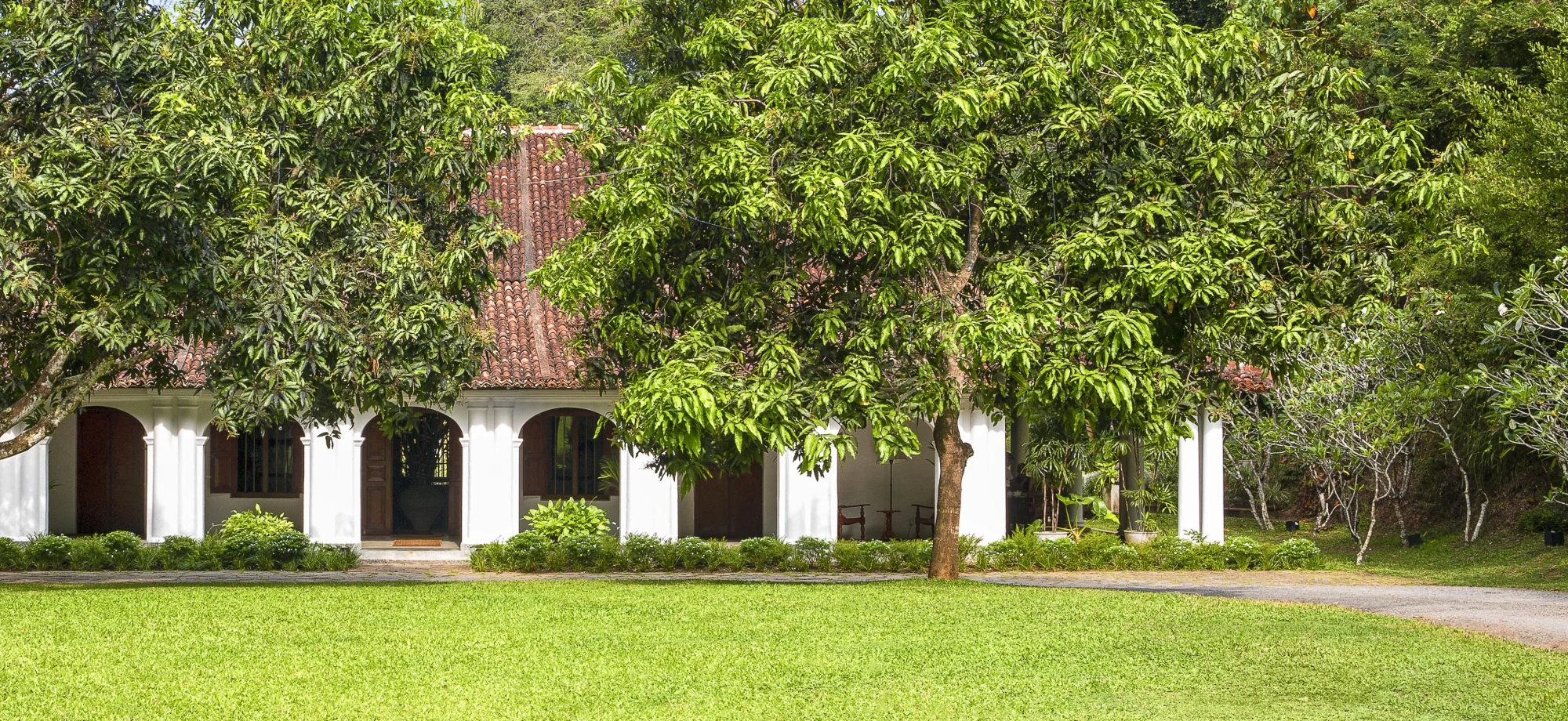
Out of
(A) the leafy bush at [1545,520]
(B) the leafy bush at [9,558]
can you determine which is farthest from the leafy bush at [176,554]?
(A) the leafy bush at [1545,520]

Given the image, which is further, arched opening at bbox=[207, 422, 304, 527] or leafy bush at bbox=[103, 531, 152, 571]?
arched opening at bbox=[207, 422, 304, 527]

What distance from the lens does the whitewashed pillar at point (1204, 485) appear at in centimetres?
2045

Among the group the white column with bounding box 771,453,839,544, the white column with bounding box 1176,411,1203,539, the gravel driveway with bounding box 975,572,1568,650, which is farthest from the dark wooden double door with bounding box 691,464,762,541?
the white column with bounding box 1176,411,1203,539

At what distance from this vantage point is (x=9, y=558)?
60.9 ft

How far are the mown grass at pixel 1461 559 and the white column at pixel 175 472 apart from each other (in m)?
14.1

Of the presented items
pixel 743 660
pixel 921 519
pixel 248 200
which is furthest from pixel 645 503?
pixel 743 660

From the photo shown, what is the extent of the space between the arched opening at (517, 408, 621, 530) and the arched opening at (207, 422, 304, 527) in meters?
3.14

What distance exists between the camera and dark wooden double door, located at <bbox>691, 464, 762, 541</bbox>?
23125mm

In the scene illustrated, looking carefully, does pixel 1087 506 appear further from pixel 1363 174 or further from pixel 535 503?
pixel 1363 174

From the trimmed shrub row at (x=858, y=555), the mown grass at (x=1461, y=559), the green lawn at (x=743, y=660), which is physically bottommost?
the mown grass at (x=1461, y=559)

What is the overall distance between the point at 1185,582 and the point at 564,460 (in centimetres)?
891

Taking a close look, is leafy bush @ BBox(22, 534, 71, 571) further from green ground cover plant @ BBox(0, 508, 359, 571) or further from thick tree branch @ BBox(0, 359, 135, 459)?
thick tree branch @ BBox(0, 359, 135, 459)

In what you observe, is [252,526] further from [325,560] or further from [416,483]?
[416,483]

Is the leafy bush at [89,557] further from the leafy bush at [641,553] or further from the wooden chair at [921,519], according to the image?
the wooden chair at [921,519]
